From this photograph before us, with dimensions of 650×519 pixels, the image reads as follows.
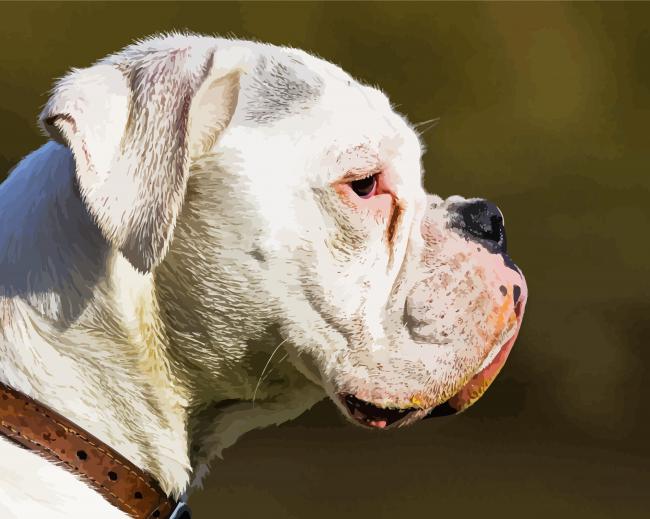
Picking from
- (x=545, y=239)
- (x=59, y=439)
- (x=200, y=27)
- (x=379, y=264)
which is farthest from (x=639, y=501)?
(x=59, y=439)

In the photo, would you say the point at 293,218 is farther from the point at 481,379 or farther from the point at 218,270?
the point at 481,379

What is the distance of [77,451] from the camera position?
188 centimetres

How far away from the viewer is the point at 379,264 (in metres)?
2.12

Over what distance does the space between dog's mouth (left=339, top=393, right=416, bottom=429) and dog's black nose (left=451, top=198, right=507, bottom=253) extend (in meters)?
0.38

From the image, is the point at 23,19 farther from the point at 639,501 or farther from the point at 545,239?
the point at 639,501

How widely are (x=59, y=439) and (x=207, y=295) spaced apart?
362 millimetres

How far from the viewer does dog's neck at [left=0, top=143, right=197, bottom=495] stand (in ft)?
6.31

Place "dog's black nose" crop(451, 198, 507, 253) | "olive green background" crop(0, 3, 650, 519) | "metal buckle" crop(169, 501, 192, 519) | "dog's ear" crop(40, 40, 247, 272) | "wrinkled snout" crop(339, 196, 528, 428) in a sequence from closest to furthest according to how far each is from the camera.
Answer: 1. "dog's ear" crop(40, 40, 247, 272)
2. "metal buckle" crop(169, 501, 192, 519)
3. "wrinkled snout" crop(339, 196, 528, 428)
4. "dog's black nose" crop(451, 198, 507, 253)
5. "olive green background" crop(0, 3, 650, 519)

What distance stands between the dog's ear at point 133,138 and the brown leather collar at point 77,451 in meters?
0.29

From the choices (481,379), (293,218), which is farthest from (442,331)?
(293,218)

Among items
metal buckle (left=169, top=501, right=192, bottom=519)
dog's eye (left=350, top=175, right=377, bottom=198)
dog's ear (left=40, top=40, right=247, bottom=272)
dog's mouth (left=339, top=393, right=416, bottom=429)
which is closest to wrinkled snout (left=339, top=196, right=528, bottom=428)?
dog's mouth (left=339, top=393, right=416, bottom=429)

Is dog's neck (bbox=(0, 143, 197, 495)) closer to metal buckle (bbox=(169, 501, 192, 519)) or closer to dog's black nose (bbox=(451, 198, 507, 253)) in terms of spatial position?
metal buckle (bbox=(169, 501, 192, 519))

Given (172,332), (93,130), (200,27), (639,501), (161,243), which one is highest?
(200,27)

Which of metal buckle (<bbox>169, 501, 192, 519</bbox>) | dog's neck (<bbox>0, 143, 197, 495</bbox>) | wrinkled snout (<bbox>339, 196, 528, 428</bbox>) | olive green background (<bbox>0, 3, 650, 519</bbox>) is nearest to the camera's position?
dog's neck (<bbox>0, 143, 197, 495</bbox>)
